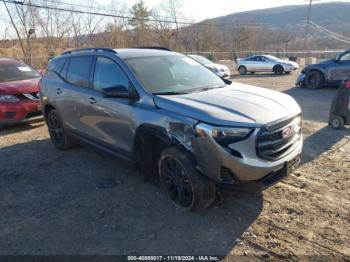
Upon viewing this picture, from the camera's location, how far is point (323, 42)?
3238 inches

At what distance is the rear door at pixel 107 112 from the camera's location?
4.32 m

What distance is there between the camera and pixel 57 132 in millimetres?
6340

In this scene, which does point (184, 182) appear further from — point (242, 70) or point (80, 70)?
point (242, 70)

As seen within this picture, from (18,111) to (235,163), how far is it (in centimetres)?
607

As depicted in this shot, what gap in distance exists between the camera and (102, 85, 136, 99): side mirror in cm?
416

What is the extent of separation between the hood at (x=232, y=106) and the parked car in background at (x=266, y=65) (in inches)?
719

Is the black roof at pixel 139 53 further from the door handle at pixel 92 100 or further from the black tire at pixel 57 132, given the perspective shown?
the black tire at pixel 57 132

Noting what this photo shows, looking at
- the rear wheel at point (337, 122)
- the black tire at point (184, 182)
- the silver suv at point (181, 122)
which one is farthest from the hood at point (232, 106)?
the rear wheel at point (337, 122)

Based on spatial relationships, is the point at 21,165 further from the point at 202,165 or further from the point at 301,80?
the point at 301,80

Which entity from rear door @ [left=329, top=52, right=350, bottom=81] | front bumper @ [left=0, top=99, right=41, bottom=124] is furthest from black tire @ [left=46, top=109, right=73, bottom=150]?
rear door @ [left=329, top=52, right=350, bottom=81]

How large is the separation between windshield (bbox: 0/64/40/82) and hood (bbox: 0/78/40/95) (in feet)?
1.37

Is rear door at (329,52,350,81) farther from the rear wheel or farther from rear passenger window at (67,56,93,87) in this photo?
rear passenger window at (67,56,93,87)

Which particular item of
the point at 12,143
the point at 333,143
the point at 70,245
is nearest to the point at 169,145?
the point at 70,245

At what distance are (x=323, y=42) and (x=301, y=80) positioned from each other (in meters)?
77.3
